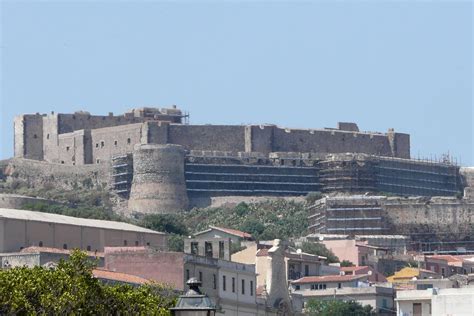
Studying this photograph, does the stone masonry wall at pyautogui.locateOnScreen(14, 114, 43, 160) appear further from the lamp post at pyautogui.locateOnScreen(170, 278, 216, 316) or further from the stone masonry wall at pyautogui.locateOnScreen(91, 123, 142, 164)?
the lamp post at pyautogui.locateOnScreen(170, 278, 216, 316)

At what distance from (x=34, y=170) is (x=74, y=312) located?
4778 inches

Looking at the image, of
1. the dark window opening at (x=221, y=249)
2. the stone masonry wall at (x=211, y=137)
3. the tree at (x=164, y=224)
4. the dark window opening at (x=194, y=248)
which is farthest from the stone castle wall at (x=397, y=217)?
the dark window opening at (x=194, y=248)

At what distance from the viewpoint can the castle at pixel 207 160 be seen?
561 ft

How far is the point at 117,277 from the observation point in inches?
3329

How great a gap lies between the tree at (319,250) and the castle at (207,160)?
23.4m

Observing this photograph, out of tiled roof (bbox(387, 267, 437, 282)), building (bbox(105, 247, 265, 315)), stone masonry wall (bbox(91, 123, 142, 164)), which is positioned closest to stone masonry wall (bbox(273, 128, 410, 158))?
stone masonry wall (bbox(91, 123, 142, 164))

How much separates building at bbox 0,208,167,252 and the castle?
5384 cm

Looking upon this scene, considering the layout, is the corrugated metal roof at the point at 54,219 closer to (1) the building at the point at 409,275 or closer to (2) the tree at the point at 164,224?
(1) the building at the point at 409,275

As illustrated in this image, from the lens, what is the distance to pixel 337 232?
163 metres

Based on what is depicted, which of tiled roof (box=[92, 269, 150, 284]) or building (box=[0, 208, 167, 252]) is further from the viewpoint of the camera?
building (box=[0, 208, 167, 252])

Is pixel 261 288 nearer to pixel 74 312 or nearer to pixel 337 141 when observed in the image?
pixel 74 312

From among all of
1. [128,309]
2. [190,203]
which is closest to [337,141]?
[190,203]

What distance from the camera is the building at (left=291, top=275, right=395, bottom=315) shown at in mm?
120375

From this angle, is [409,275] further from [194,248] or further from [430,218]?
[194,248]
